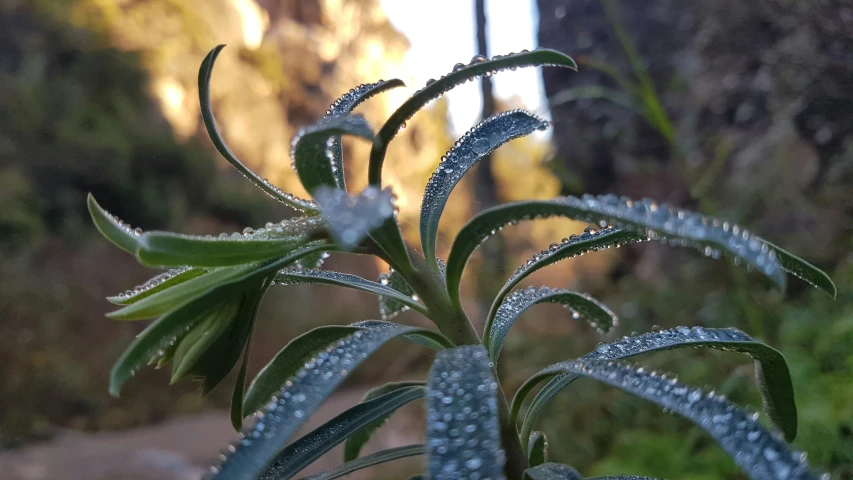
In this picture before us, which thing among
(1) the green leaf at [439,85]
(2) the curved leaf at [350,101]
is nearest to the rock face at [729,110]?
(1) the green leaf at [439,85]

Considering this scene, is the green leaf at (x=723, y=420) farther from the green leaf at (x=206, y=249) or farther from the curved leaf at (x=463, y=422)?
the green leaf at (x=206, y=249)

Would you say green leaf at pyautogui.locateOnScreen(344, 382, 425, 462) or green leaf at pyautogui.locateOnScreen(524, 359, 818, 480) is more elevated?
green leaf at pyautogui.locateOnScreen(344, 382, 425, 462)

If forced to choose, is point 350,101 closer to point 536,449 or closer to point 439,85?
point 439,85

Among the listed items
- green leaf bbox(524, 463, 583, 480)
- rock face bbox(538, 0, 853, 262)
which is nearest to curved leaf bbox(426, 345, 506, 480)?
green leaf bbox(524, 463, 583, 480)

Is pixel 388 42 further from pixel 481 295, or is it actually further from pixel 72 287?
pixel 481 295

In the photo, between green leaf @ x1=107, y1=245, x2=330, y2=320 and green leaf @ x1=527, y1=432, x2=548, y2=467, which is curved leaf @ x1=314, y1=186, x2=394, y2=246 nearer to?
green leaf @ x1=107, y1=245, x2=330, y2=320

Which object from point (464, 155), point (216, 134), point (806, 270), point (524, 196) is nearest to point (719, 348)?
point (806, 270)
